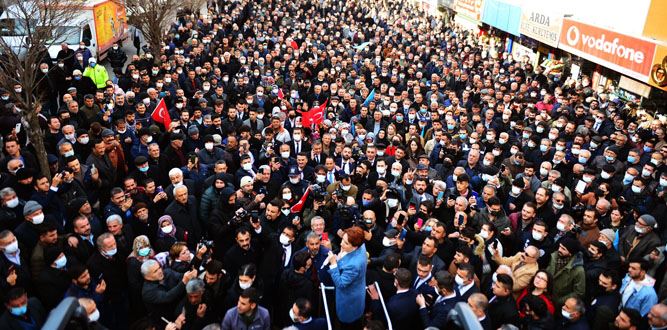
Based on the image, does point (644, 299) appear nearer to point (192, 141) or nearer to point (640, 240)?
point (640, 240)

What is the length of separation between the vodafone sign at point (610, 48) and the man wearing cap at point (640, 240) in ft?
27.9

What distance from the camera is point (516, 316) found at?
15.3ft

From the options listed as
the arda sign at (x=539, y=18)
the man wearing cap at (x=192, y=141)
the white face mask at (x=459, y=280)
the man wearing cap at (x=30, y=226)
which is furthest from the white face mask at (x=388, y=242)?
the arda sign at (x=539, y=18)

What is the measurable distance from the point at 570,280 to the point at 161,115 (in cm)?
784

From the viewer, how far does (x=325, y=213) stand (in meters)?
6.53

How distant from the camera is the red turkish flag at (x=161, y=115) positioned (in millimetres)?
9860

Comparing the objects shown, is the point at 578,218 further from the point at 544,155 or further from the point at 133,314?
the point at 133,314

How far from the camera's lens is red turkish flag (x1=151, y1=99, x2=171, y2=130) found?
9.86m

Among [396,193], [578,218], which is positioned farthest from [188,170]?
[578,218]

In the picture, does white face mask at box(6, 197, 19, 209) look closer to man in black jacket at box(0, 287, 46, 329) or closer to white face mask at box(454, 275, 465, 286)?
man in black jacket at box(0, 287, 46, 329)

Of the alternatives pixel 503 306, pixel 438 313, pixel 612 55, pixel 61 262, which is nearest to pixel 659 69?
pixel 612 55

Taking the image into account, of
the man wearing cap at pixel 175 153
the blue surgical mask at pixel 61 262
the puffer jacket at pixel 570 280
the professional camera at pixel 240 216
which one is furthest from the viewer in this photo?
the man wearing cap at pixel 175 153

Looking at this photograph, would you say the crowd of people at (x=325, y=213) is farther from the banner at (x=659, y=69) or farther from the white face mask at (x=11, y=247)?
the banner at (x=659, y=69)

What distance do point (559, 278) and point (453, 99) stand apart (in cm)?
823
